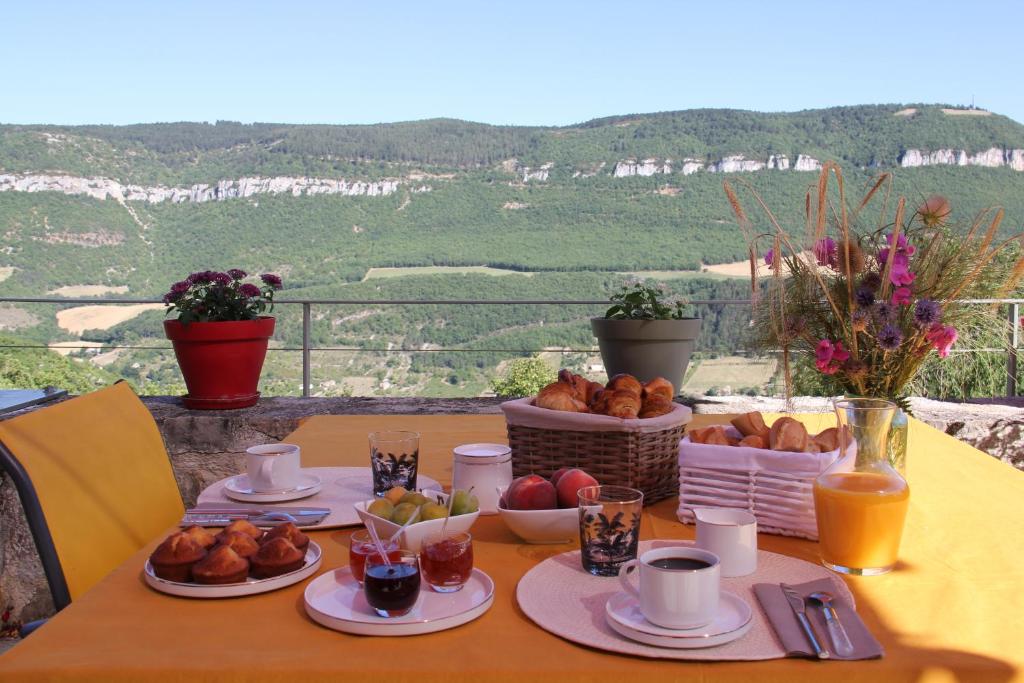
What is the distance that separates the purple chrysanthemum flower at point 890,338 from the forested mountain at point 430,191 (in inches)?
533

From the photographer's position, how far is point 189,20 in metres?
27.3

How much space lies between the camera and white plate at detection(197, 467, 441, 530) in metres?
1.33

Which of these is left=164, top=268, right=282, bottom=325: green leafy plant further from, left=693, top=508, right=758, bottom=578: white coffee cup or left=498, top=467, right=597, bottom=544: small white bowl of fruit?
left=693, top=508, right=758, bottom=578: white coffee cup

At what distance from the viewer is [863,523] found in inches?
43.2

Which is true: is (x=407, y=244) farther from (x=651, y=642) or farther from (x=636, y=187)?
(x=651, y=642)

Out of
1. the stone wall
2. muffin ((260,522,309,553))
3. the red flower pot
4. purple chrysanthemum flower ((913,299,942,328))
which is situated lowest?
the stone wall

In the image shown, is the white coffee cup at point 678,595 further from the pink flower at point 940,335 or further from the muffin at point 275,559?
the pink flower at point 940,335

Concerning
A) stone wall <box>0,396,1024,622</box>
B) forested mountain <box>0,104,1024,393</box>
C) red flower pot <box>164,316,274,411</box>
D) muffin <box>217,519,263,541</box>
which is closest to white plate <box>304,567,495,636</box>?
muffin <box>217,519,263,541</box>

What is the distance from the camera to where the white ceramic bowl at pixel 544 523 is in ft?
3.85

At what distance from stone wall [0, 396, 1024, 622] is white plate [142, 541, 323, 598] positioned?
1.73m

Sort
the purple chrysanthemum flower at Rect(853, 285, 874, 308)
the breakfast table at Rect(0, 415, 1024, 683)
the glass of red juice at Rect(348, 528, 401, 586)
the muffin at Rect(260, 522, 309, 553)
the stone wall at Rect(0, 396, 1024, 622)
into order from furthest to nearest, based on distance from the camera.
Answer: the stone wall at Rect(0, 396, 1024, 622), the purple chrysanthemum flower at Rect(853, 285, 874, 308), the muffin at Rect(260, 522, 309, 553), the glass of red juice at Rect(348, 528, 401, 586), the breakfast table at Rect(0, 415, 1024, 683)

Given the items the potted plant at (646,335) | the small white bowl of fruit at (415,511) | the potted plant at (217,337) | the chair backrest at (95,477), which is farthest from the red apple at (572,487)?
the potted plant at (217,337)

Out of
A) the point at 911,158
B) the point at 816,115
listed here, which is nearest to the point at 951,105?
the point at 911,158

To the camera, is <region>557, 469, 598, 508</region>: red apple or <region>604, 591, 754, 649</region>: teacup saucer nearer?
<region>604, 591, 754, 649</region>: teacup saucer
